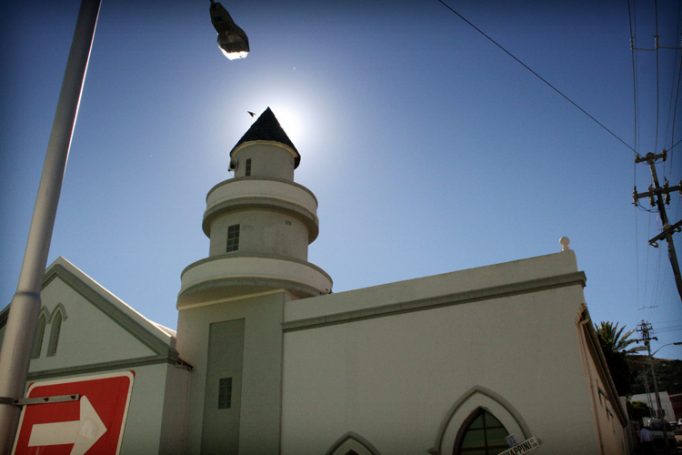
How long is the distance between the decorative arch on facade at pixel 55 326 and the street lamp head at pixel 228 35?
1936 cm

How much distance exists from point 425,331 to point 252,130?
13.5m

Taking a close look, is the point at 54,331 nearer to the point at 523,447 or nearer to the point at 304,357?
the point at 304,357

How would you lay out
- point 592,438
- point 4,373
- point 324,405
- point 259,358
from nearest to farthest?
point 4,373
point 592,438
point 324,405
point 259,358

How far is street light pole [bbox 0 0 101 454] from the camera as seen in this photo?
4.45 metres

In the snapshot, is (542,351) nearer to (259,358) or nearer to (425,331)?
(425,331)

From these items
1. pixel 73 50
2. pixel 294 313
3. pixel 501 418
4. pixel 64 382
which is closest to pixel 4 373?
pixel 73 50

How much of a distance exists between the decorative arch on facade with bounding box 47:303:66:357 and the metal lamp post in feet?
65.7

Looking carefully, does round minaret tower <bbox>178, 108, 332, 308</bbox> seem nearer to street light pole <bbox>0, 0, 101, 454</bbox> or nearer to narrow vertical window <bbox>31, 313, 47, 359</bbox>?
narrow vertical window <bbox>31, 313, 47, 359</bbox>

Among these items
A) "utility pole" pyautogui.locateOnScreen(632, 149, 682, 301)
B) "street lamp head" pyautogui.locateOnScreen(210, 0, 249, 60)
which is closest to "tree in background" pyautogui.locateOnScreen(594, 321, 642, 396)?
"utility pole" pyautogui.locateOnScreen(632, 149, 682, 301)

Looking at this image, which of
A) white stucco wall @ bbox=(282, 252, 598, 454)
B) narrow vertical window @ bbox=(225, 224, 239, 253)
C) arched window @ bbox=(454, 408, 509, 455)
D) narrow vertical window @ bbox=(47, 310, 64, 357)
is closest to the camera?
white stucco wall @ bbox=(282, 252, 598, 454)

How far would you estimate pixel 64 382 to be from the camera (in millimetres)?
21766

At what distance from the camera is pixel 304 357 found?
67.3 ft

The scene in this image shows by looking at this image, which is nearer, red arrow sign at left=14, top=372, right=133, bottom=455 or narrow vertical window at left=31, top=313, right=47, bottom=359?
red arrow sign at left=14, top=372, right=133, bottom=455

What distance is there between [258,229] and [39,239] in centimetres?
1904
